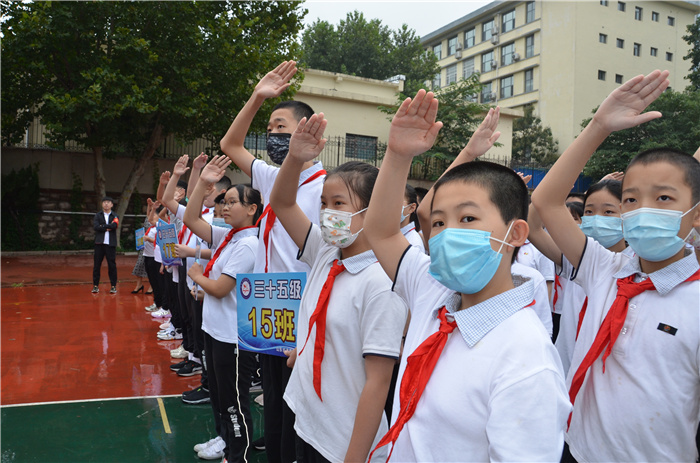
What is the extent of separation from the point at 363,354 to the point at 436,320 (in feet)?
1.63

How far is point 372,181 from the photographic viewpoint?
236 centimetres

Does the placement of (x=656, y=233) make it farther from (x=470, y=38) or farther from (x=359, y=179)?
(x=470, y=38)

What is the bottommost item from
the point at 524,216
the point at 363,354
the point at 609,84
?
the point at 363,354

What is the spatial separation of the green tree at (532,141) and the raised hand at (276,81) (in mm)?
30411

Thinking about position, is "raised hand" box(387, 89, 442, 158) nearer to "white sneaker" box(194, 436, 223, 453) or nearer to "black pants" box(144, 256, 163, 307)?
"white sneaker" box(194, 436, 223, 453)

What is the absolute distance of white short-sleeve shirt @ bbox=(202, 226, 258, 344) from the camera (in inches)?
142

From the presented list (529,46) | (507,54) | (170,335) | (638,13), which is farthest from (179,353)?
(638,13)

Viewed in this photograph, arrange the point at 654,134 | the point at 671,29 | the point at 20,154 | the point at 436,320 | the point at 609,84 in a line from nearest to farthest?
the point at 436,320 → the point at 20,154 → the point at 654,134 → the point at 609,84 → the point at 671,29

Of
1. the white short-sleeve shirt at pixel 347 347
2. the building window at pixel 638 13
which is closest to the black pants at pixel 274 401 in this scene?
the white short-sleeve shirt at pixel 347 347

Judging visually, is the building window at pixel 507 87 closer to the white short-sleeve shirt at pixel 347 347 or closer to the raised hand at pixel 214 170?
the raised hand at pixel 214 170

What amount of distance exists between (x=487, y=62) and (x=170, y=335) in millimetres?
37414

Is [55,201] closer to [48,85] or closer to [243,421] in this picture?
[48,85]

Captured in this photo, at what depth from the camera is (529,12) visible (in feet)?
119

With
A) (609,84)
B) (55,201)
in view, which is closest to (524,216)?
(55,201)
